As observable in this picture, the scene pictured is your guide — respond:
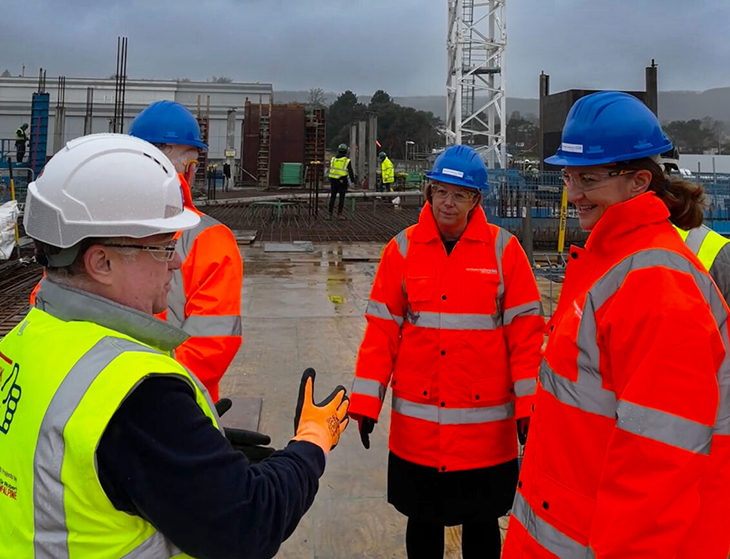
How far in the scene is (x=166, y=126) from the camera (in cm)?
270

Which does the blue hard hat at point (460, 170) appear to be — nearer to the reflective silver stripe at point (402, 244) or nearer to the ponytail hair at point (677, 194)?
the reflective silver stripe at point (402, 244)

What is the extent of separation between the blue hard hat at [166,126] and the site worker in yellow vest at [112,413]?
130 cm

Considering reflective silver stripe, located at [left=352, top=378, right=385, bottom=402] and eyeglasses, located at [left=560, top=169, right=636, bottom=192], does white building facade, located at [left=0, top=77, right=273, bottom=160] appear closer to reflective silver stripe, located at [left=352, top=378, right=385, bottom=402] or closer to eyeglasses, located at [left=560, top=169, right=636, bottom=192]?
reflective silver stripe, located at [left=352, top=378, right=385, bottom=402]

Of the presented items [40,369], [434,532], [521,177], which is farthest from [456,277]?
[521,177]

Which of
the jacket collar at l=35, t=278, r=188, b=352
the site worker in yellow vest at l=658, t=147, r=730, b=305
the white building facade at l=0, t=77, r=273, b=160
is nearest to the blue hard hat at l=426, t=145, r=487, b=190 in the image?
the site worker in yellow vest at l=658, t=147, r=730, b=305

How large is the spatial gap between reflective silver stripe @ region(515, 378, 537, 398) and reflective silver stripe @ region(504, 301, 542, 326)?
0.25 metres

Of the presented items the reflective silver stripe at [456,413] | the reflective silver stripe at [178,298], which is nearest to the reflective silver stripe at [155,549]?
the reflective silver stripe at [178,298]

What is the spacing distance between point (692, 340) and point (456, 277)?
1411 millimetres

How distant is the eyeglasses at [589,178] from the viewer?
174 centimetres

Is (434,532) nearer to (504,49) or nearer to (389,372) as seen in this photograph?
(389,372)

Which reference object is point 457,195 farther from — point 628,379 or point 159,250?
point 159,250

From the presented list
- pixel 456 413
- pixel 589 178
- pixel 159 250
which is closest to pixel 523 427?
pixel 456 413

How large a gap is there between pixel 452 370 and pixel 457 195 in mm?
774

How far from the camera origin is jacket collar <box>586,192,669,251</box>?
165 cm
